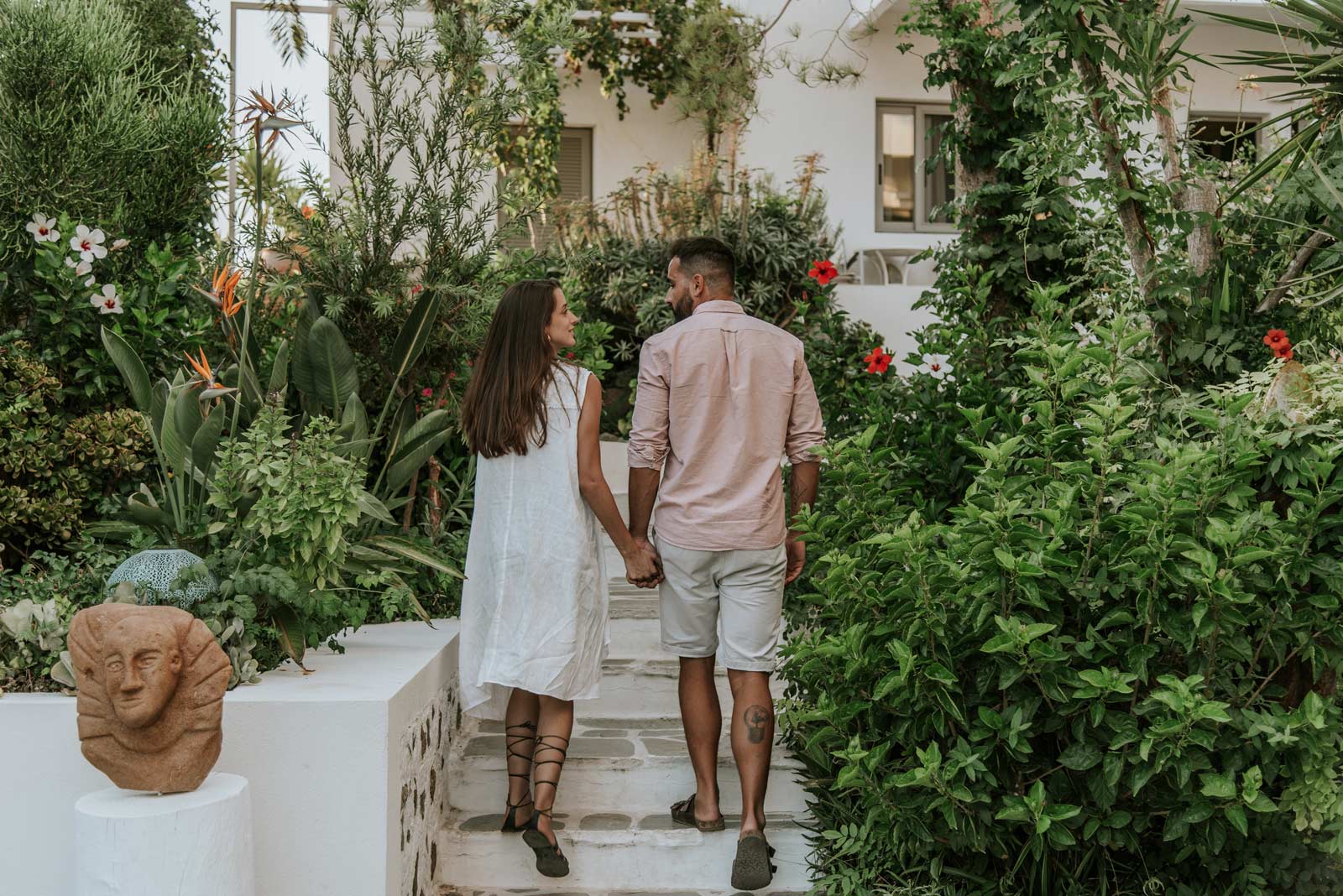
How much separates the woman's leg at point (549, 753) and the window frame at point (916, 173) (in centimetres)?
771

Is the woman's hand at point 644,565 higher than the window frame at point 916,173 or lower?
lower

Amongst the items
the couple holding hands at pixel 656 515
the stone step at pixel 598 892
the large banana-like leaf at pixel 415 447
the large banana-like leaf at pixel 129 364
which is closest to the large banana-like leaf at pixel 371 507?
the couple holding hands at pixel 656 515

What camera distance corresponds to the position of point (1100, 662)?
319 centimetres

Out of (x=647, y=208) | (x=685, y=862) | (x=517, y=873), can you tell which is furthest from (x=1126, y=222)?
(x=647, y=208)

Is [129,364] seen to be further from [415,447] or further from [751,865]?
[751,865]

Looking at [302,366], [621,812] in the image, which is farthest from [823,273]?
[621,812]

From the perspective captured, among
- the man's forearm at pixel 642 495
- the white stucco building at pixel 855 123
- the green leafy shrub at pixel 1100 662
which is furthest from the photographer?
the white stucco building at pixel 855 123

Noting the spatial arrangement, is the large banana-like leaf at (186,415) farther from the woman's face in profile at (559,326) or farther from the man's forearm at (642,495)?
the man's forearm at (642,495)

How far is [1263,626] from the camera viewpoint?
315 centimetres

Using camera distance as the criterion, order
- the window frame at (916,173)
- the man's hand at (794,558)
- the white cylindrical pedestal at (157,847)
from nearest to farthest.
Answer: the white cylindrical pedestal at (157,847), the man's hand at (794,558), the window frame at (916,173)

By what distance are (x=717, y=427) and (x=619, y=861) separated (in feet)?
4.77

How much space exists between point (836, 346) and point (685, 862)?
290 centimetres

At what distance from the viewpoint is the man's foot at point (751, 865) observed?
3545mm

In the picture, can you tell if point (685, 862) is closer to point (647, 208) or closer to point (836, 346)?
point (836, 346)
